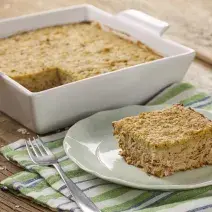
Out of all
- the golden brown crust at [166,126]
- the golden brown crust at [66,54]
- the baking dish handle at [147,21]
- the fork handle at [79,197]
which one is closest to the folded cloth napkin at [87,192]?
the fork handle at [79,197]

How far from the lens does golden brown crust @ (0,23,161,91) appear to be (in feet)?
8.70

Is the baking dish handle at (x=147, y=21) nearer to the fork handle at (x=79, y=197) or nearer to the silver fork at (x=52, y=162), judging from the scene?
the silver fork at (x=52, y=162)

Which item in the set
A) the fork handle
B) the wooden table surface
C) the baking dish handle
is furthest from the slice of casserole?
the baking dish handle

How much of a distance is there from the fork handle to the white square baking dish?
0.99 feet

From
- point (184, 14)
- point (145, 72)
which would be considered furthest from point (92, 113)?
point (184, 14)

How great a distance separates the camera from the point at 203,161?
2.20 meters

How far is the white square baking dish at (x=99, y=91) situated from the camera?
2.41 meters

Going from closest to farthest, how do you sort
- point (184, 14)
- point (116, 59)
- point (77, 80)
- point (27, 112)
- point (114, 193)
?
point (114, 193) < point (27, 112) < point (77, 80) < point (116, 59) < point (184, 14)

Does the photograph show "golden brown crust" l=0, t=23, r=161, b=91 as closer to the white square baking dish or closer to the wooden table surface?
the white square baking dish

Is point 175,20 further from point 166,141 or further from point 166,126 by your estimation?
point 166,141

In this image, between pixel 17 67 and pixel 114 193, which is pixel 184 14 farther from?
pixel 114 193

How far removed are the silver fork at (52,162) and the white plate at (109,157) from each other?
59 mm

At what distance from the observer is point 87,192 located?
2119 mm

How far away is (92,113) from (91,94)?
3.5 inches
